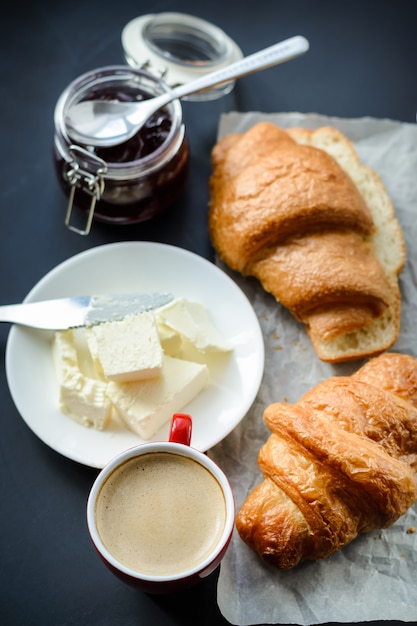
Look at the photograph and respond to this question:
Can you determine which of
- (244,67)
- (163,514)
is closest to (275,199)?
(244,67)

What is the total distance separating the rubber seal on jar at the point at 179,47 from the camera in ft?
9.05

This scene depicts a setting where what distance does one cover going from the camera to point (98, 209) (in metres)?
2.47

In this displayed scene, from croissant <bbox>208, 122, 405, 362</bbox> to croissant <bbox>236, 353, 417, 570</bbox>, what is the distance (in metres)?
0.33

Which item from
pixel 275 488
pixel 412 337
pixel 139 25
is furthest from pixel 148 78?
pixel 275 488

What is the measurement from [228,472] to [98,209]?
1.00m

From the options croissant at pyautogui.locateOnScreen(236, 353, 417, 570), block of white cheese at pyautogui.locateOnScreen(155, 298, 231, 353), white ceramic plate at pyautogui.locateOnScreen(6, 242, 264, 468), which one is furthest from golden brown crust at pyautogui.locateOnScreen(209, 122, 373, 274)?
croissant at pyautogui.locateOnScreen(236, 353, 417, 570)

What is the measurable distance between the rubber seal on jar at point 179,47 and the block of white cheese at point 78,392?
118cm

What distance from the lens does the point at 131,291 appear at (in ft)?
7.93

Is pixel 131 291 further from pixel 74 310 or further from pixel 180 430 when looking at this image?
pixel 180 430

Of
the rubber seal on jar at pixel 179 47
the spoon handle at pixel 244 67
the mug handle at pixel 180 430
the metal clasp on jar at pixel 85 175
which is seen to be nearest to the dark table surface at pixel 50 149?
the rubber seal on jar at pixel 179 47

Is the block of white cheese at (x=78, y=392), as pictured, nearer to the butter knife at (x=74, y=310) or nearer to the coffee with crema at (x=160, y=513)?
the butter knife at (x=74, y=310)

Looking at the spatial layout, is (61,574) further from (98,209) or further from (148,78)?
(148,78)

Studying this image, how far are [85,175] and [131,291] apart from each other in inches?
16.3

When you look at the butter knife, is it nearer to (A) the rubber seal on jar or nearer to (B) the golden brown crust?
(B) the golden brown crust
